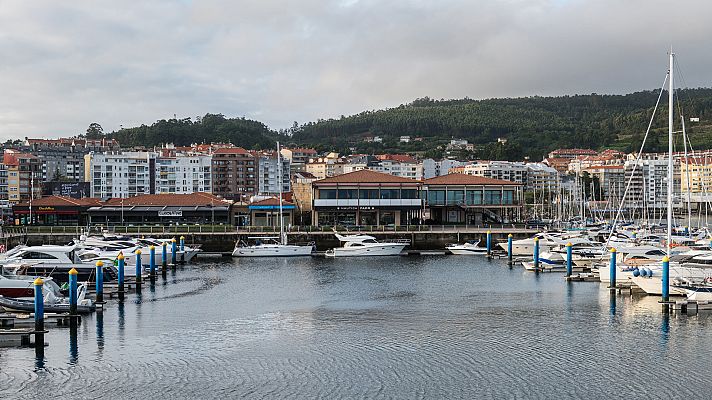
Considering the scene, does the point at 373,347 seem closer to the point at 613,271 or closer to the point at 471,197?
the point at 613,271

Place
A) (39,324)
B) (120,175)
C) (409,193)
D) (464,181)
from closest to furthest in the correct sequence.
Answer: (39,324) → (409,193) → (464,181) → (120,175)

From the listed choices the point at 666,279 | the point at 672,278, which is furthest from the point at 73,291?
the point at 672,278

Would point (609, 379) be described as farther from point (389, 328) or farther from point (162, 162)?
point (162, 162)

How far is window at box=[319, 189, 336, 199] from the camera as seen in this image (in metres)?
74.2

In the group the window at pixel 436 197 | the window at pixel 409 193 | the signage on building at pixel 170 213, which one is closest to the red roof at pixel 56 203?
the signage on building at pixel 170 213

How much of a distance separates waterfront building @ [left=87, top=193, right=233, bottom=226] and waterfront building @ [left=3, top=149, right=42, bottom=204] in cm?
7285

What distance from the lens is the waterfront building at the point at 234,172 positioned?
135625mm

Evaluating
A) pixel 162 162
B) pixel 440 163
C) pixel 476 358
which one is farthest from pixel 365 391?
pixel 440 163

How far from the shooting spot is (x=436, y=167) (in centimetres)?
17850

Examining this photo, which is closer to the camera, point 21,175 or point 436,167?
point 21,175

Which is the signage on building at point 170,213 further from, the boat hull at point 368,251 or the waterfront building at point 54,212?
the boat hull at point 368,251

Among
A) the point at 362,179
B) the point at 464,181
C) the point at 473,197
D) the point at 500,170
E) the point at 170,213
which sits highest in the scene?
the point at 500,170

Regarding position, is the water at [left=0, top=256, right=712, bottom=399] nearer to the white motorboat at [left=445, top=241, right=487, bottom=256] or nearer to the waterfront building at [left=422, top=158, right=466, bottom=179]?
the white motorboat at [left=445, top=241, right=487, bottom=256]

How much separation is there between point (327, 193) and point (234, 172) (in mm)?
64424
